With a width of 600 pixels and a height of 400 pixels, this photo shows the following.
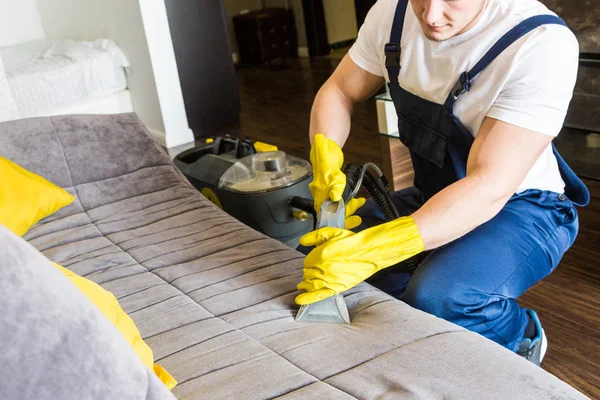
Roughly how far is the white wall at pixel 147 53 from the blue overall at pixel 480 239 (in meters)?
2.66

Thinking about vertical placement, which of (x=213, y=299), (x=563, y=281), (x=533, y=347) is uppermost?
(x=213, y=299)

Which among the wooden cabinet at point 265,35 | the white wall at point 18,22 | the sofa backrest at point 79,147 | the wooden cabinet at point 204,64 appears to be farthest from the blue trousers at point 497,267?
the wooden cabinet at point 265,35

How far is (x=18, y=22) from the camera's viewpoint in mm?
4992

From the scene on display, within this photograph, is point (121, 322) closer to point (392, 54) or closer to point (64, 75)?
point (392, 54)

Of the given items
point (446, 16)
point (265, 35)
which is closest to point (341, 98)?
point (446, 16)

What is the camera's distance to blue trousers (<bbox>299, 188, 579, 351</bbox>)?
1.46 metres

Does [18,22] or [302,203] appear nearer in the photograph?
[302,203]

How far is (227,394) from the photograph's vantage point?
3.68ft

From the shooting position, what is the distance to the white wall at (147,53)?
13.3ft

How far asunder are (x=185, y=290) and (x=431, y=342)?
0.58m

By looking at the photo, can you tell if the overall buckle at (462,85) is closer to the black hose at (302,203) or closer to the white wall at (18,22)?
the black hose at (302,203)

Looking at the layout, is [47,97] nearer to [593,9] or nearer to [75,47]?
[75,47]

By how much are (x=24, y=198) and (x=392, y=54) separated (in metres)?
1.05

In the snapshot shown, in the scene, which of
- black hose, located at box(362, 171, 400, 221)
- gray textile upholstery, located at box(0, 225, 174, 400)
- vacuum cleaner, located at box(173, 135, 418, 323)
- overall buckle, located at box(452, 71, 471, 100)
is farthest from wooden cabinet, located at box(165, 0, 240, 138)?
gray textile upholstery, located at box(0, 225, 174, 400)
